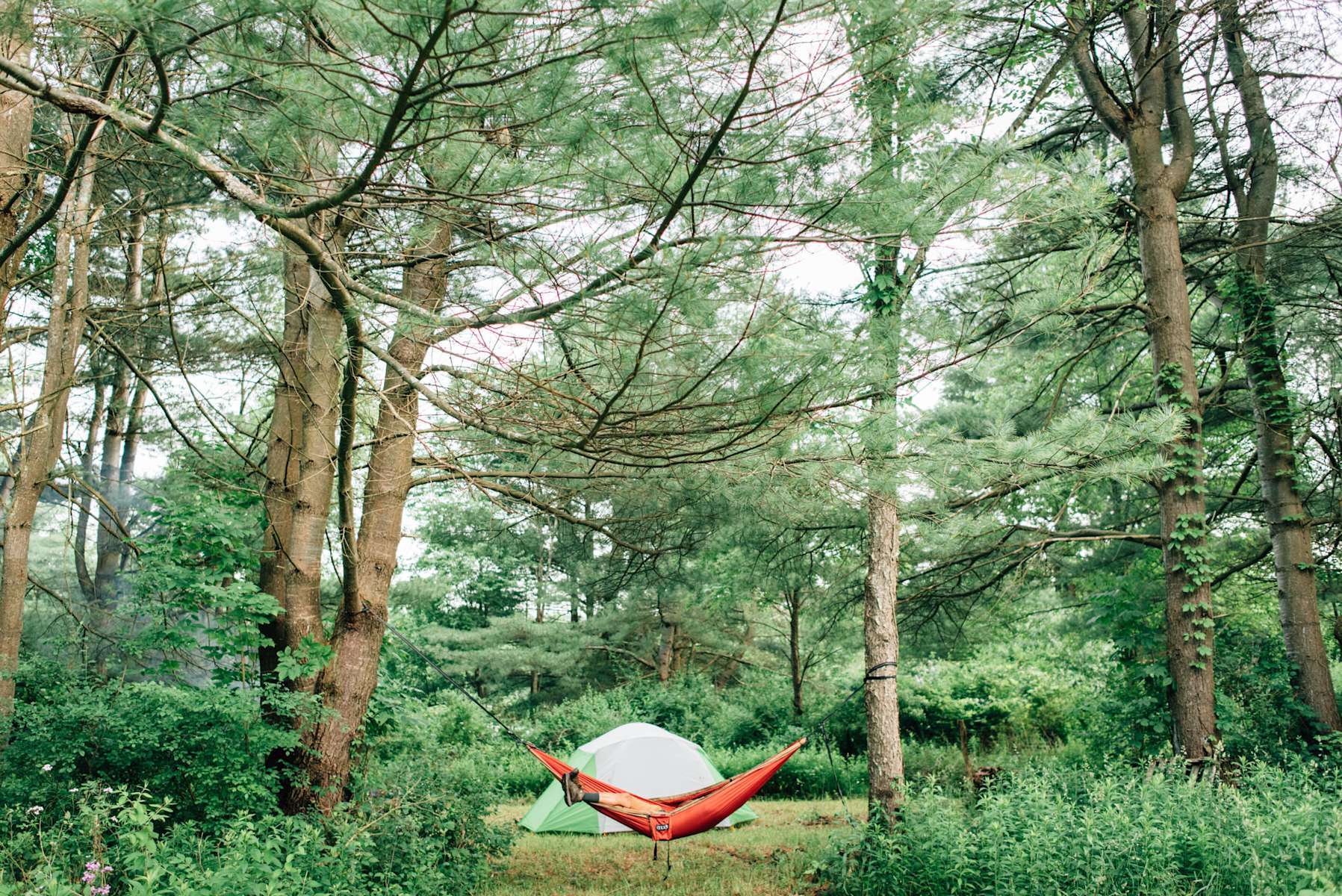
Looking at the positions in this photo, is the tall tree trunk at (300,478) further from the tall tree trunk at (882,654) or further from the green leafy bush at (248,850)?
the tall tree trunk at (882,654)

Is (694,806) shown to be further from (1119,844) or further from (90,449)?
(90,449)

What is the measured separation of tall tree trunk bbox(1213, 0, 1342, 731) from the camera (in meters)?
5.24

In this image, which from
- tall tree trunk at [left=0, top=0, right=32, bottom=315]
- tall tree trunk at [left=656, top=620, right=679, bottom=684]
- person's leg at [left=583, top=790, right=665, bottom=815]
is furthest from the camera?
tall tree trunk at [left=656, top=620, right=679, bottom=684]

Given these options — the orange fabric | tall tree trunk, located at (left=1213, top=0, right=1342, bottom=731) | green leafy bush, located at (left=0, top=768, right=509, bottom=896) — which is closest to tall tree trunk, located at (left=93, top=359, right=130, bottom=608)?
green leafy bush, located at (left=0, top=768, right=509, bottom=896)

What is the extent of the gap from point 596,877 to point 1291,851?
3.74 meters

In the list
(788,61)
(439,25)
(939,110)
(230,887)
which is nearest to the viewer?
(439,25)

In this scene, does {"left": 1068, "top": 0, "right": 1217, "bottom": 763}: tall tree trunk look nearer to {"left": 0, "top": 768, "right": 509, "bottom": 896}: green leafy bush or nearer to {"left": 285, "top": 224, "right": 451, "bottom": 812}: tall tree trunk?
{"left": 285, "top": 224, "right": 451, "bottom": 812}: tall tree trunk

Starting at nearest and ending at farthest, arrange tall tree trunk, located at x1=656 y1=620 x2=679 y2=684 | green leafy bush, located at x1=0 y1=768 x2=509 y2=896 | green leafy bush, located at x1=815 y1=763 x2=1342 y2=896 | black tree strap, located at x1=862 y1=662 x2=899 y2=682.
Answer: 1. green leafy bush, located at x1=0 y1=768 x2=509 y2=896
2. green leafy bush, located at x1=815 y1=763 x2=1342 y2=896
3. black tree strap, located at x1=862 y1=662 x2=899 y2=682
4. tall tree trunk, located at x1=656 y1=620 x2=679 y2=684

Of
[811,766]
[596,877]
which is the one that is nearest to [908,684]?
[811,766]

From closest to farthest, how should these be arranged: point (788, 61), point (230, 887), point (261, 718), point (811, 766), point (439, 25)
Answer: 1. point (439, 25)
2. point (788, 61)
3. point (230, 887)
4. point (261, 718)
5. point (811, 766)

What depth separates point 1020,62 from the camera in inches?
217

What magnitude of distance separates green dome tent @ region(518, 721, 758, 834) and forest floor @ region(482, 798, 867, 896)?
0.12 meters

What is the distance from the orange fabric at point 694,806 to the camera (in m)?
4.36

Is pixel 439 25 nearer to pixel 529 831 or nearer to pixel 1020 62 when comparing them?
pixel 1020 62
